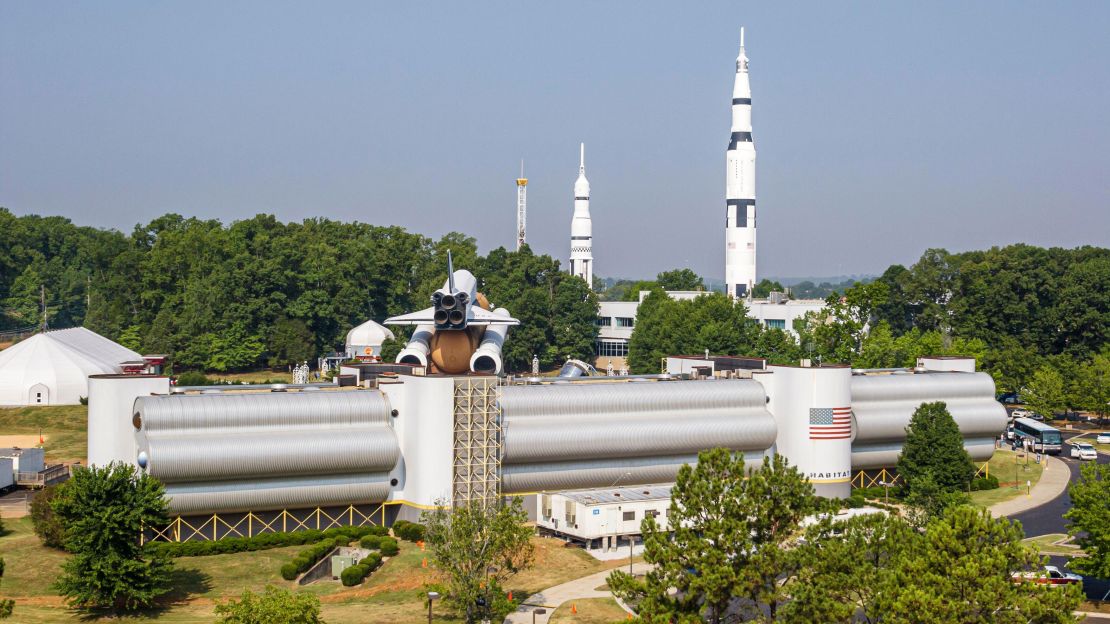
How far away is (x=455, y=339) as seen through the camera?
98062mm

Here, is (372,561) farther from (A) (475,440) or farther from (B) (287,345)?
(B) (287,345)

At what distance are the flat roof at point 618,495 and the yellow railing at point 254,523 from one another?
12697 millimetres

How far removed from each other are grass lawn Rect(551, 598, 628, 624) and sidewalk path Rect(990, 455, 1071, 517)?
35.1m

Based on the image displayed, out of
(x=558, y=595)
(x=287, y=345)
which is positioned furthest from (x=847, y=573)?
(x=287, y=345)

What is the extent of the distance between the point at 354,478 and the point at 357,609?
54.0ft

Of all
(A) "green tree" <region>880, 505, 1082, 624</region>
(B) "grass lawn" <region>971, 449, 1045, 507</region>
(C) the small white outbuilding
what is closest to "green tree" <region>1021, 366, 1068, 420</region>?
(B) "grass lawn" <region>971, 449, 1045, 507</region>

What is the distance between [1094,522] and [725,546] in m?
27.1

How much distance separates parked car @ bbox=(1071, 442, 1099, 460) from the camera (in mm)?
118688

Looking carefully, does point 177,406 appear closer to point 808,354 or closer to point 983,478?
point 983,478

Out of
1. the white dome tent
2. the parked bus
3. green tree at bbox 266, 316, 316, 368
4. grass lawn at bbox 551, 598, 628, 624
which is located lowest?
grass lawn at bbox 551, 598, 628, 624

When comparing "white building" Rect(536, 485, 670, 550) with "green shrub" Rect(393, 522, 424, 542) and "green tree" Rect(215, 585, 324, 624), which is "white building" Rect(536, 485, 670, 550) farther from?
"green tree" Rect(215, 585, 324, 624)

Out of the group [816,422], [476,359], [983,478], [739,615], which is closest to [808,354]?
[983,478]

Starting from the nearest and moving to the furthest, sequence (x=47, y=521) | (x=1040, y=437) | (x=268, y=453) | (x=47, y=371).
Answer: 1. (x=47, y=521)
2. (x=268, y=453)
3. (x=1040, y=437)
4. (x=47, y=371)

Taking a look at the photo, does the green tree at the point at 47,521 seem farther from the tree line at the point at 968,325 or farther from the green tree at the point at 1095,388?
the green tree at the point at 1095,388
